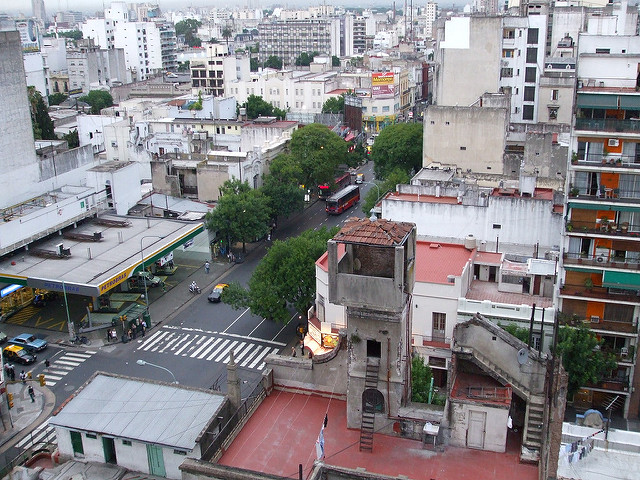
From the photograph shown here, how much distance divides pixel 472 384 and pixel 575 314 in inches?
664

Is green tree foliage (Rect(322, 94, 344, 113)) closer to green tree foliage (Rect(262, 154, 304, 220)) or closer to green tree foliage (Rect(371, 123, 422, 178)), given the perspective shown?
green tree foliage (Rect(371, 123, 422, 178))

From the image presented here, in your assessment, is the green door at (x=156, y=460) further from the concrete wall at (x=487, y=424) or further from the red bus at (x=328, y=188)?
the red bus at (x=328, y=188)

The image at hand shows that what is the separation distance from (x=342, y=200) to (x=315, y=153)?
283 inches

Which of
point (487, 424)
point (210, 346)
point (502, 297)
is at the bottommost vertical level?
point (210, 346)

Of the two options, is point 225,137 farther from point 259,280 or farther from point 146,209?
point 259,280

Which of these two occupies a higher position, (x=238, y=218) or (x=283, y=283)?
(x=238, y=218)

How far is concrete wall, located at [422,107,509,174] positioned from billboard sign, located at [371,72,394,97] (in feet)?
194

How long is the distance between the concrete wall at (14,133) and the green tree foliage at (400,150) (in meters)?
41.7

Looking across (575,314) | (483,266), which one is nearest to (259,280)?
(483,266)

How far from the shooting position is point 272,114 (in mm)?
123688

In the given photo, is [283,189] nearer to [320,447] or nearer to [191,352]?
[191,352]

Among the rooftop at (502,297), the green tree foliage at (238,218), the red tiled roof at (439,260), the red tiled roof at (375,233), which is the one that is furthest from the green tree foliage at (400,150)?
the red tiled roof at (375,233)

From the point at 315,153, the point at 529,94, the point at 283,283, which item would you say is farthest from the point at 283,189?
the point at 529,94

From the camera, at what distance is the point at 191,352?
5144cm
